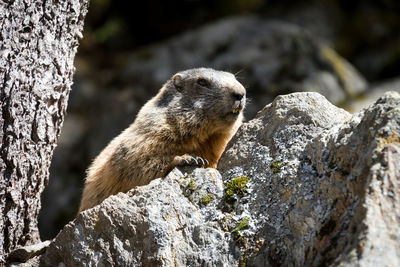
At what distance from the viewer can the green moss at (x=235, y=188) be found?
4.27 metres

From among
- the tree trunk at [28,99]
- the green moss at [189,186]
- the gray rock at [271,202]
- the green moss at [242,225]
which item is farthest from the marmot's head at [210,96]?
the green moss at [242,225]

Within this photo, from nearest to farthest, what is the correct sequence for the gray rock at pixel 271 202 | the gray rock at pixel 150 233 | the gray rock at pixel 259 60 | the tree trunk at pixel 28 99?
1. the gray rock at pixel 271 202
2. the gray rock at pixel 150 233
3. the tree trunk at pixel 28 99
4. the gray rock at pixel 259 60

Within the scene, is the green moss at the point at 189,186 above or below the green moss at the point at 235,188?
below

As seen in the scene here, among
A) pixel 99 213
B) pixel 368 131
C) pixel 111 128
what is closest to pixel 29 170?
pixel 99 213

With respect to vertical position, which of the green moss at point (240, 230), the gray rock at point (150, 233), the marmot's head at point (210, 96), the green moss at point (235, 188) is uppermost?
the marmot's head at point (210, 96)

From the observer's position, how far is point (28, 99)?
474 cm

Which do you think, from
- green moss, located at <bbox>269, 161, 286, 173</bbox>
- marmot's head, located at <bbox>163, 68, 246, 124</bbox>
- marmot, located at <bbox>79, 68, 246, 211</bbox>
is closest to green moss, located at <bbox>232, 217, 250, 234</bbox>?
green moss, located at <bbox>269, 161, 286, 173</bbox>

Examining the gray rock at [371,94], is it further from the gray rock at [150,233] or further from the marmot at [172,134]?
the gray rock at [150,233]

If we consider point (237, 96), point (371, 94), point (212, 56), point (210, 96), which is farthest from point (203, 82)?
point (371, 94)

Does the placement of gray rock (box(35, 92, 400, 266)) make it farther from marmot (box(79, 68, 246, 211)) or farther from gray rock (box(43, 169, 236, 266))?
marmot (box(79, 68, 246, 211))

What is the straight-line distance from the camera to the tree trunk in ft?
15.1

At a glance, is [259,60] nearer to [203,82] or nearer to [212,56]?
[212,56]

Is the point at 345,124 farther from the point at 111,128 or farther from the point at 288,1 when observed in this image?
the point at 288,1

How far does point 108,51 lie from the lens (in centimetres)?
1470
